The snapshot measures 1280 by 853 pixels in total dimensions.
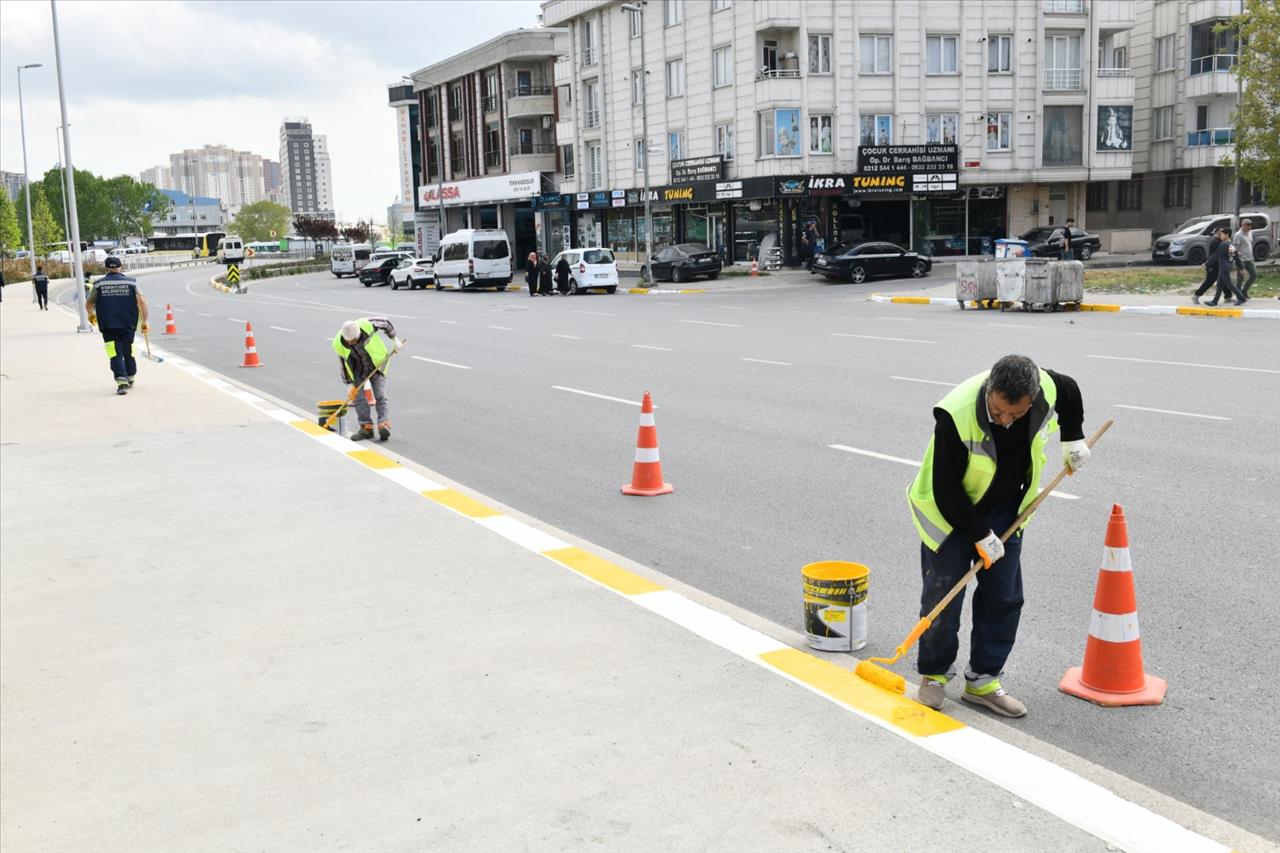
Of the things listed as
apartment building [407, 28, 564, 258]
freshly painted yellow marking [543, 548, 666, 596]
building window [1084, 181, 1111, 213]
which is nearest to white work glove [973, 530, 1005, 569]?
freshly painted yellow marking [543, 548, 666, 596]

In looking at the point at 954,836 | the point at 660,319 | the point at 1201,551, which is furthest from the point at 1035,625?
the point at 660,319

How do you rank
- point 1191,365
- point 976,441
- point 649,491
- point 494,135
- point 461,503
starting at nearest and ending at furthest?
point 976,441 < point 461,503 < point 649,491 < point 1191,365 < point 494,135

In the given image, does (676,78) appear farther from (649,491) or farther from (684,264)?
(649,491)

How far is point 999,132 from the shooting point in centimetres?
4762

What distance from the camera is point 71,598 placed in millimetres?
6461

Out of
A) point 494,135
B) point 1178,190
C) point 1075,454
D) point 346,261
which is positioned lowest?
point 1075,454

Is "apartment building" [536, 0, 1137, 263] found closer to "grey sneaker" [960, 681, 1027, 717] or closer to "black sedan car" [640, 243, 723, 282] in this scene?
"black sedan car" [640, 243, 723, 282]

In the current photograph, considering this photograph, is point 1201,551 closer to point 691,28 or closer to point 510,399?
point 510,399

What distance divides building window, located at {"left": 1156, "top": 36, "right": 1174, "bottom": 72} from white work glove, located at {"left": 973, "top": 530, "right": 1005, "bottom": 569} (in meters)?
56.4

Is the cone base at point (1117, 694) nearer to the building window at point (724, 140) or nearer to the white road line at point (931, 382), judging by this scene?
the white road line at point (931, 382)

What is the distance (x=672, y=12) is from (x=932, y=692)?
5042cm

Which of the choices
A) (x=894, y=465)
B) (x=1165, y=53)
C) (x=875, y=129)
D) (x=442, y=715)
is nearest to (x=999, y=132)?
(x=875, y=129)

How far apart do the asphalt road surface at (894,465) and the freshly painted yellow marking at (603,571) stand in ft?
1.22

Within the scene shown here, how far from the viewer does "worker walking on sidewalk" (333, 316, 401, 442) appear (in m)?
11.6
